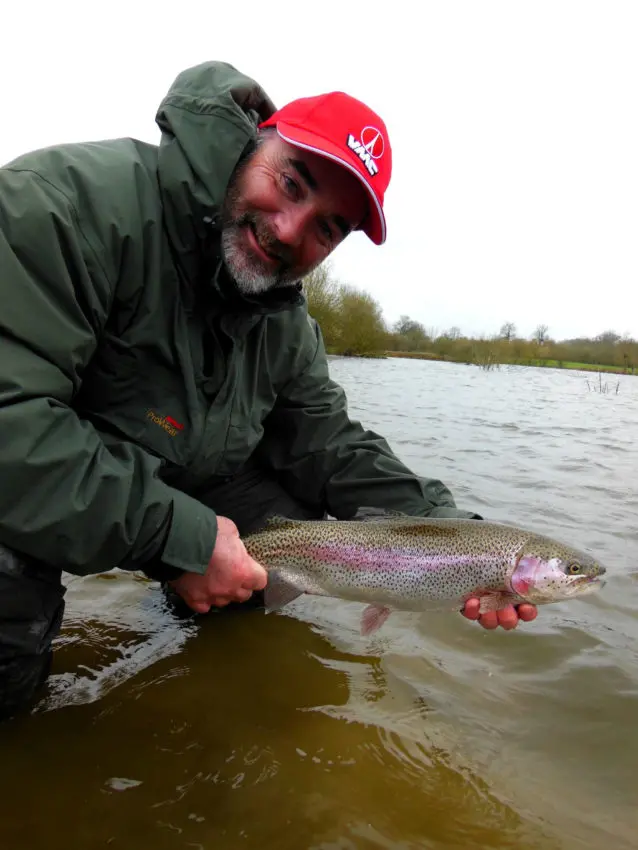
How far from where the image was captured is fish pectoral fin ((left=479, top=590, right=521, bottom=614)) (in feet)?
9.86

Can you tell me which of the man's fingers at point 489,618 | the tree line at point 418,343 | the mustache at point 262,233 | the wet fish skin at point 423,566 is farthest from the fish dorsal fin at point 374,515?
the tree line at point 418,343

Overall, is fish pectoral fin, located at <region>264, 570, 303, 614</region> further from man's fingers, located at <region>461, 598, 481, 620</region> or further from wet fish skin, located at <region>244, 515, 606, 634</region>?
man's fingers, located at <region>461, 598, 481, 620</region>

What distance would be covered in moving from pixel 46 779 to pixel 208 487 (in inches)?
67.6

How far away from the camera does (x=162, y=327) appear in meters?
2.77

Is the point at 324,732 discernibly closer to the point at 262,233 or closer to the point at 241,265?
the point at 241,265

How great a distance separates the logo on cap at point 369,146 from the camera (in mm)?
2836

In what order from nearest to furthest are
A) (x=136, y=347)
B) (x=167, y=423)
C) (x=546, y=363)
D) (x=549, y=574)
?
(x=136, y=347)
(x=167, y=423)
(x=549, y=574)
(x=546, y=363)

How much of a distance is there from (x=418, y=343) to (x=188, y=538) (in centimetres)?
7131

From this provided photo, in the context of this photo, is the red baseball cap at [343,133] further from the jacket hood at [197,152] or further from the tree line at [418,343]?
the tree line at [418,343]

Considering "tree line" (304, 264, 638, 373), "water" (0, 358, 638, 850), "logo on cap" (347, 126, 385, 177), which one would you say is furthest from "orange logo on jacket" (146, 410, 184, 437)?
"tree line" (304, 264, 638, 373)

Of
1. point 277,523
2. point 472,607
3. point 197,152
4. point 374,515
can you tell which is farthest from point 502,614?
point 197,152

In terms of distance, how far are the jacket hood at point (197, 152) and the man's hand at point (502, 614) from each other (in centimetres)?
198

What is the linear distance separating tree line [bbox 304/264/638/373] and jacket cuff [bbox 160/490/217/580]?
138 ft

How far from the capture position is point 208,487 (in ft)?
11.8
